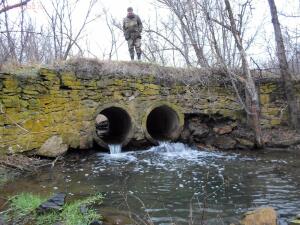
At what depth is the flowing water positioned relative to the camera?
5.01 meters

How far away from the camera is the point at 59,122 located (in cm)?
853

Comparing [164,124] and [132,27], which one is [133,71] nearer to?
[132,27]

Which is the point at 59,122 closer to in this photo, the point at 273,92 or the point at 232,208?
the point at 232,208

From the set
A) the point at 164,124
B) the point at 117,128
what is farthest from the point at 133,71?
the point at 117,128

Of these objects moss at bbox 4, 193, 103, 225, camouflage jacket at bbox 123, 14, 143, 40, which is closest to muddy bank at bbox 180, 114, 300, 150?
camouflage jacket at bbox 123, 14, 143, 40

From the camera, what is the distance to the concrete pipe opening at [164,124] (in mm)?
10516

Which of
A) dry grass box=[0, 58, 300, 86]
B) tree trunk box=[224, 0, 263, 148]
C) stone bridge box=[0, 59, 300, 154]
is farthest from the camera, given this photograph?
tree trunk box=[224, 0, 263, 148]

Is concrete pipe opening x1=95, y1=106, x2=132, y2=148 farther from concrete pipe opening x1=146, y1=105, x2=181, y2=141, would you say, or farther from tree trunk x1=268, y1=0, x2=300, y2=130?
tree trunk x1=268, y1=0, x2=300, y2=130

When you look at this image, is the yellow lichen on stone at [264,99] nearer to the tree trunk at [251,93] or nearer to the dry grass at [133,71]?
the dry grass at [133,71]

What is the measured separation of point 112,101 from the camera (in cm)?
947

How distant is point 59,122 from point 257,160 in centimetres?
484

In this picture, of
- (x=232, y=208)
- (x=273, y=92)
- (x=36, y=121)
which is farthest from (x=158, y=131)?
(x=232, y=208)

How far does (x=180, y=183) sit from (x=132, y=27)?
6397 millimetres

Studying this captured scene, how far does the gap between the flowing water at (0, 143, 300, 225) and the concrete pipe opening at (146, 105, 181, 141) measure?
1173 millimetres
